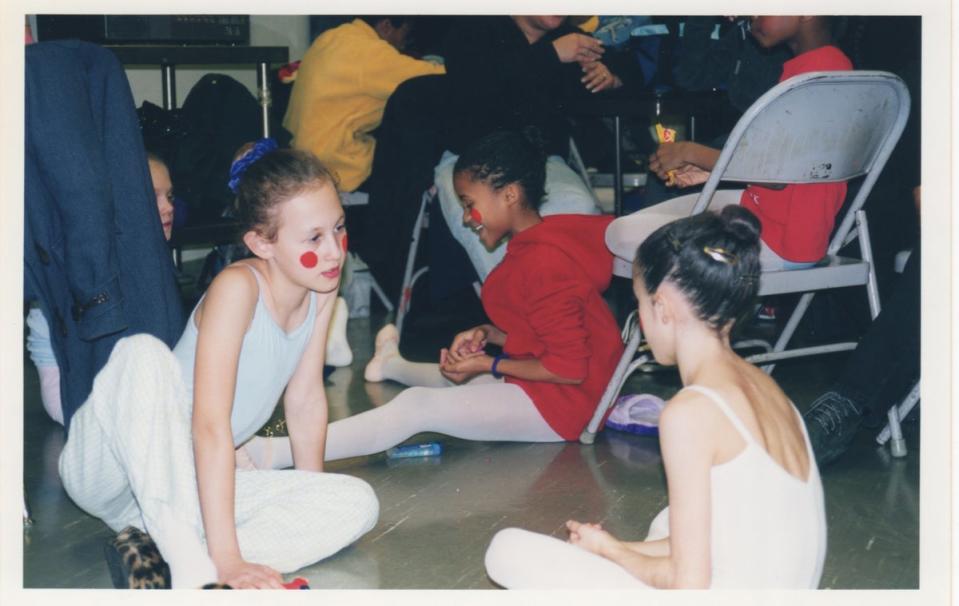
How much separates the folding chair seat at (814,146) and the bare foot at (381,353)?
→ 2.50 feet

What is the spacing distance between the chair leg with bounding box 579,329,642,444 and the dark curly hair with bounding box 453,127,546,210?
17.4 inches

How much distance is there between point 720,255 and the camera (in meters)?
1.50

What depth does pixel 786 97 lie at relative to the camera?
89.7 inches

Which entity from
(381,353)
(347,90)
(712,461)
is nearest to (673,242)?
(712,461)

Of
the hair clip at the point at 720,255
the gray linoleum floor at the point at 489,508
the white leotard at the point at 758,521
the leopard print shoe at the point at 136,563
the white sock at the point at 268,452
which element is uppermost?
the hair clip at the point at 720,255

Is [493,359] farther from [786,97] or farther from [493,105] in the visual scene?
[493,105]

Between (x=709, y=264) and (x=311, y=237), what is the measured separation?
0.71 m

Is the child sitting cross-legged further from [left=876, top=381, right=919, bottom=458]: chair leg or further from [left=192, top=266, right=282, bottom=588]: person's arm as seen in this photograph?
[left=192, top=266, right=282, bottom=588]: person's arm

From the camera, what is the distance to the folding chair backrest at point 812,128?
7.49 ft

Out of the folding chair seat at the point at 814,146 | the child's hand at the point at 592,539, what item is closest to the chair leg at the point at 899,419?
the folding chair seat at the point at 814,146

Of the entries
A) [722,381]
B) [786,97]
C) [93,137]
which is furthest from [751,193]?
[93,137]

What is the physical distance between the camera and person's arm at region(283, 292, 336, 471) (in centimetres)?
205

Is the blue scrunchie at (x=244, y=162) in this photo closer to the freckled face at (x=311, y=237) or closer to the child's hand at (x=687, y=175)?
the freckled face at (x=311, y=237)

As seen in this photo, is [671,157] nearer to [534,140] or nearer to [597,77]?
[534,140]
